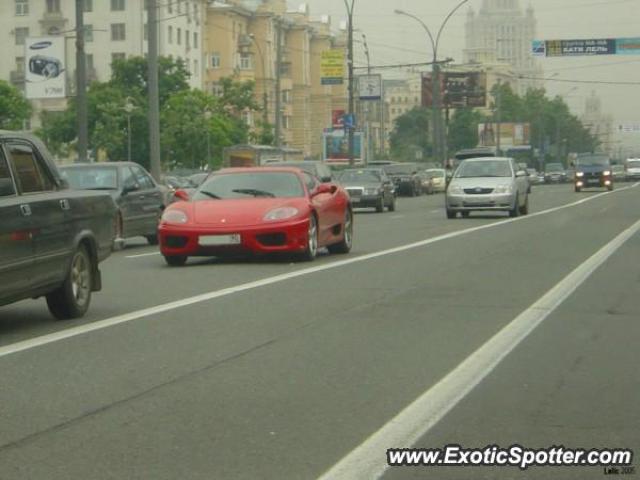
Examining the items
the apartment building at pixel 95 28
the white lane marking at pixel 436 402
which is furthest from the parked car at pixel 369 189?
the apartment building at pixel 95 28

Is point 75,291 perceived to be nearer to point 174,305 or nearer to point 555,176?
point 174,305

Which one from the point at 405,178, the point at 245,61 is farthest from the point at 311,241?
the point at 245,61

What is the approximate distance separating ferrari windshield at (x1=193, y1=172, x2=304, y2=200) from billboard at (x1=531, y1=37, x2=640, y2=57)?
63.5 m

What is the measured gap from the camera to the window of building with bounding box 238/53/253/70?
12366cm

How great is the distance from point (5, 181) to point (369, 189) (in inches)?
1301

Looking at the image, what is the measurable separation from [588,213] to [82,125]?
13762mm

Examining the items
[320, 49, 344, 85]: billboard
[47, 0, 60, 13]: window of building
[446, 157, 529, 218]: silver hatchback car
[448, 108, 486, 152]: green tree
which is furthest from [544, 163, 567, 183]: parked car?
[446, 157, 529, 218]: silver hatchback car

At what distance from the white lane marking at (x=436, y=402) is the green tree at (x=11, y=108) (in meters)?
63.7

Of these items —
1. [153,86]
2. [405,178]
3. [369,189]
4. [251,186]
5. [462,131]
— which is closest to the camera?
[251,186]

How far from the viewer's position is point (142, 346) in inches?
426

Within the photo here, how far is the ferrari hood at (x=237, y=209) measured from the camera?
61.6ft

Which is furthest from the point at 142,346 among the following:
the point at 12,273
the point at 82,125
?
the point at 82,125

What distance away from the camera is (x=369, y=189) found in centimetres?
4422

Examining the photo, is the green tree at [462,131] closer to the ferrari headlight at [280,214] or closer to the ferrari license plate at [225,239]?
the ferrari headlight at [280,214]
